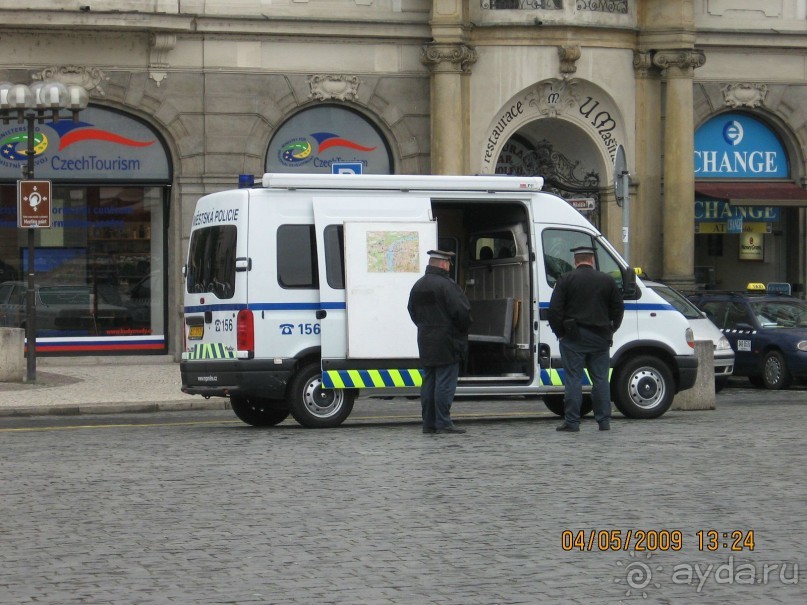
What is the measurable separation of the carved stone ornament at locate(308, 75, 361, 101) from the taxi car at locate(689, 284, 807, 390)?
718 centimetres

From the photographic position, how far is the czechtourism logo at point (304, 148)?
26609mm

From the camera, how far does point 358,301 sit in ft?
49.5

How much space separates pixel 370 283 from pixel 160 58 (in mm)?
12015

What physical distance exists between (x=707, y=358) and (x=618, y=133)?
10.3m

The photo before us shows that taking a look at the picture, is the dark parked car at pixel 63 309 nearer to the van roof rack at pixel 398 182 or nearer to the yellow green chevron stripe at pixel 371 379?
the van roof rack at pixel 398 182

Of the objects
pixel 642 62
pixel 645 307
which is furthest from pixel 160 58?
pixel 645 307

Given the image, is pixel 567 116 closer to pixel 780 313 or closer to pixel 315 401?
pixel 780 313

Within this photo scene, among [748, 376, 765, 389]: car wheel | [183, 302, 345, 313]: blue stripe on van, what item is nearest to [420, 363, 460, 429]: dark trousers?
[183, 302, 345, 313]: blue stripe on van

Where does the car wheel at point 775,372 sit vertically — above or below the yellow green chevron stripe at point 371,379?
below

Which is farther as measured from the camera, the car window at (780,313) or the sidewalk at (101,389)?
the car window at (780,313)

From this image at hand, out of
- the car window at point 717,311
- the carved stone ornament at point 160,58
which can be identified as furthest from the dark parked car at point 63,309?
the car window at point 717,311

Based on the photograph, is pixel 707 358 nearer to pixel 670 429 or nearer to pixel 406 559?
pixel 670 429

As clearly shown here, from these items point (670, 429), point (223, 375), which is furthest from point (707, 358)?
point (223, 375)

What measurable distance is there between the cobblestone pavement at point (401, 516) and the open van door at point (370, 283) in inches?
33.2
